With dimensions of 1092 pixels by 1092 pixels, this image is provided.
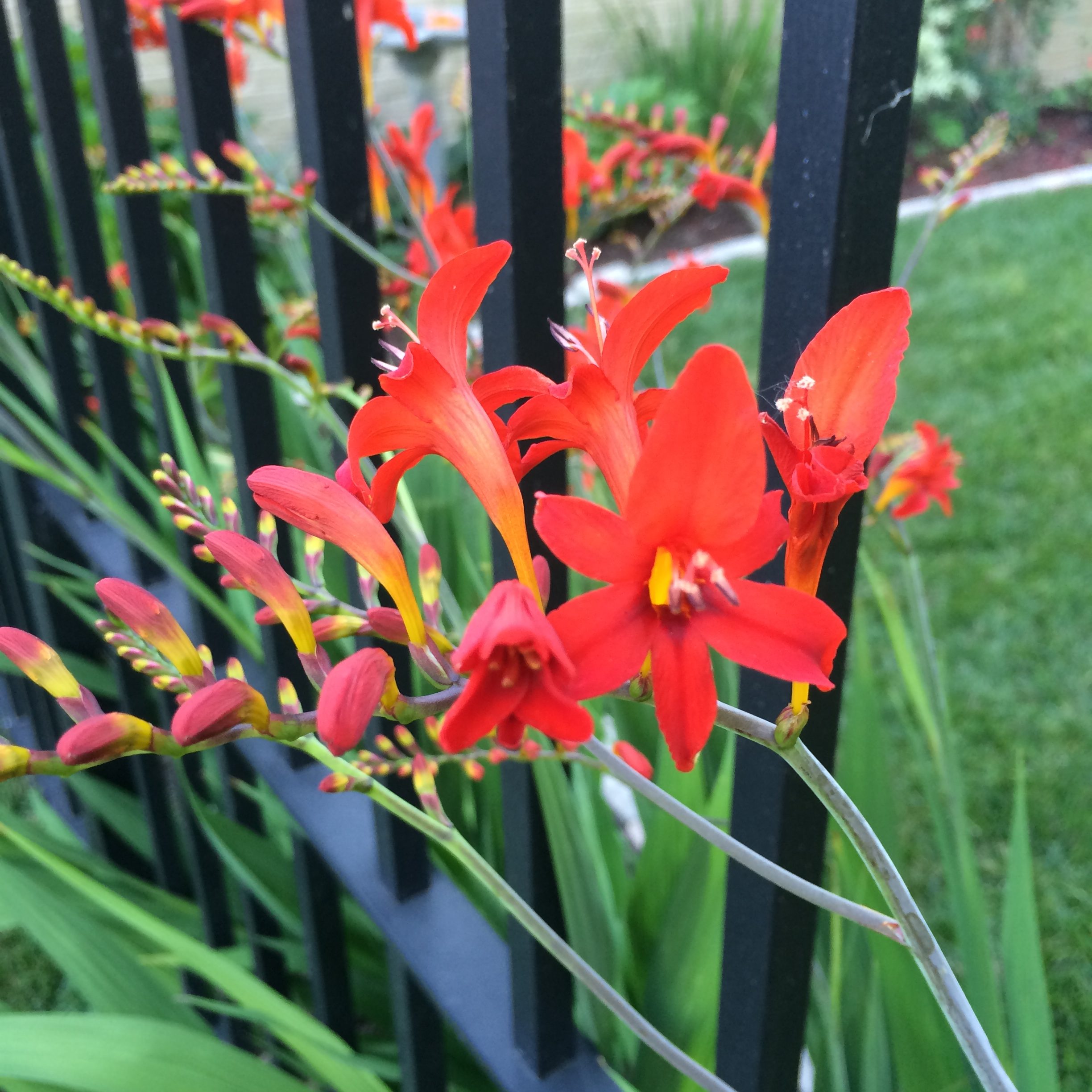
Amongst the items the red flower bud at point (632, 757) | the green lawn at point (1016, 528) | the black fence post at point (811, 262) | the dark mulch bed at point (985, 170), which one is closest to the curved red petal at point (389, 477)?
the black fence post at point (811, 262)

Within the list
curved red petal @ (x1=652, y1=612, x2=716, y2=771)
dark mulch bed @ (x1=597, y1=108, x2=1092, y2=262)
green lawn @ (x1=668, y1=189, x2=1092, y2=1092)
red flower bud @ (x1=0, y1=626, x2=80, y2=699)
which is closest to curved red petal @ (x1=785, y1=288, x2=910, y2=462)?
curved red petal @ (x1=652, y1=612, x2=716, y2=771)

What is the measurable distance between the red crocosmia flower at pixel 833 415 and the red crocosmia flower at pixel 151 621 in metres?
0.27

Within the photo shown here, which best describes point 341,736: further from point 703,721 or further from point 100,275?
point 100,275

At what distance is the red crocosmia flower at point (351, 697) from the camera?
1.15 feet

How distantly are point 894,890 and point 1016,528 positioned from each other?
112 inches

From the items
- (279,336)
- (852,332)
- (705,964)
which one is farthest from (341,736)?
(279,336)

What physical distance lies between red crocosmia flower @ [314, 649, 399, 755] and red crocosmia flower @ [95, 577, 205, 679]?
0.33ft

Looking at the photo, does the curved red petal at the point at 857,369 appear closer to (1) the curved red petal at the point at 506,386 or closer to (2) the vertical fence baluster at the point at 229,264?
(1) the curved red petal at the point at 506,386

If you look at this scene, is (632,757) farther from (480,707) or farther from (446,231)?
(446,231)

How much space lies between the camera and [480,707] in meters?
0.30

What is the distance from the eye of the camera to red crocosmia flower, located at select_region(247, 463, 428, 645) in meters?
0.39

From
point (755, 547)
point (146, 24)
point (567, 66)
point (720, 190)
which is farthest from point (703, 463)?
point (567, 66)

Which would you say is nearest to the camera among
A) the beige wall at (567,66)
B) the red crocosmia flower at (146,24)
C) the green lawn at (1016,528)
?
the red crocosmia flower at (146,24)

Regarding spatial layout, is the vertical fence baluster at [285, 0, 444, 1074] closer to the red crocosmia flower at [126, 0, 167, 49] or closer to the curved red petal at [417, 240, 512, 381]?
the curved red petal at [417, 240, 512, 381]
